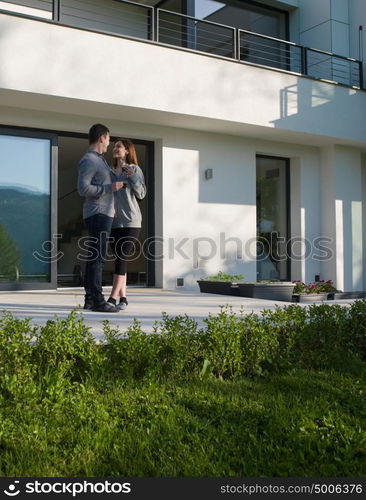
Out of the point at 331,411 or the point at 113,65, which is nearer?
the point at 331,411

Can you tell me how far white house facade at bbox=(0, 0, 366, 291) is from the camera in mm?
8336

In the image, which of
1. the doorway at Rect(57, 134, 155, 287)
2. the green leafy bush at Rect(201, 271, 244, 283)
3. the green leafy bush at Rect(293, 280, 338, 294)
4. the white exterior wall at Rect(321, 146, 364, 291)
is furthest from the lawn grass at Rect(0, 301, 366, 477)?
the white exterior wall at Rect(321, 146, 364, 291)

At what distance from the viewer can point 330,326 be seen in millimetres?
4422

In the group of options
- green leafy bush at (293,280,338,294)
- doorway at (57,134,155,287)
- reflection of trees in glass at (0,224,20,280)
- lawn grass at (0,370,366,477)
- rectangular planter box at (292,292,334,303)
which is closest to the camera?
lawn grass at (0,370,366,477)

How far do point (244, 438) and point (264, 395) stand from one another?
2.51ft

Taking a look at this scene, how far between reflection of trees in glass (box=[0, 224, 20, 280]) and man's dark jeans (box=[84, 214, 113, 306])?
12.6 ft

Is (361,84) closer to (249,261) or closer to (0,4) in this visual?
(249,261)

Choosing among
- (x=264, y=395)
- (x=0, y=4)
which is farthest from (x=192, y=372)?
(x=0, y=4)

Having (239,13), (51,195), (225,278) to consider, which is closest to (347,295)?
(225,278)

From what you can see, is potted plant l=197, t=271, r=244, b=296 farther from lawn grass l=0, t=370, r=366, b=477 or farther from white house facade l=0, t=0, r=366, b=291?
lawn grass l=0, t=370, r=366, b=477

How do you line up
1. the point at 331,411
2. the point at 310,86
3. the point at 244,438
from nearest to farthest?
the point at 244,438 < the point at 331,411 < the point at 310,86

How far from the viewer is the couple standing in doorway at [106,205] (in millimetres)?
5094

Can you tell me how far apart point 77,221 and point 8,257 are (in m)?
4.40

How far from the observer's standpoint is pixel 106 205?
5.11m
